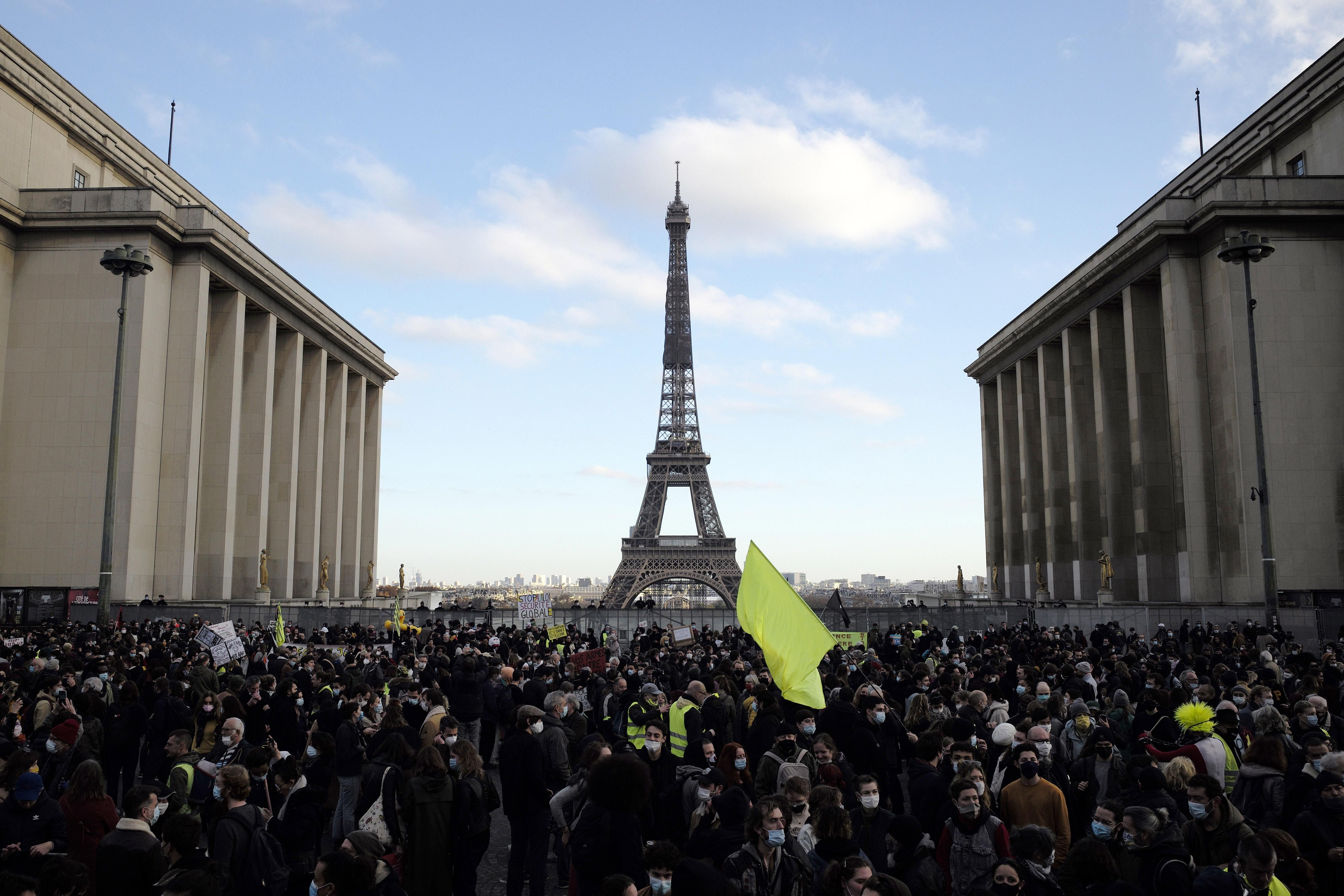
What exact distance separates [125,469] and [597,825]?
36.1 m

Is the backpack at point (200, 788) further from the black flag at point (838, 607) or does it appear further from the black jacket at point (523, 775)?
the black flag at point (838, 607)

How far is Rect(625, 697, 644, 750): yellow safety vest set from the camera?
10625 millimetres

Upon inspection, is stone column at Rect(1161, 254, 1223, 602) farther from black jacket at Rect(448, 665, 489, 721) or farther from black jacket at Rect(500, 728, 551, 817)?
black jacket at Rect(500, 728, 551, 817)

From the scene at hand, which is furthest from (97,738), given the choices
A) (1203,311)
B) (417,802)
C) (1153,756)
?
(1203,311)

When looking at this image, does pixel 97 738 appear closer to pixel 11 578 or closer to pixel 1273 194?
pixel 11 578

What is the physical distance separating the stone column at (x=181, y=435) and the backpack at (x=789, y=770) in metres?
36.0

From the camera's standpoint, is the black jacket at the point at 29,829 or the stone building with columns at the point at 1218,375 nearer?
the black jacket at the point at 29,829

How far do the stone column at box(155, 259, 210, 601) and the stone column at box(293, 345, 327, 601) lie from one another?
11.8 m

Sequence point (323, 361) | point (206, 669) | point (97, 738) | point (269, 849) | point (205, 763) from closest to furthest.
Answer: point (269, 849)
point (205, 763)
point (97, 738)
point (206, 669)
point (323, 361)

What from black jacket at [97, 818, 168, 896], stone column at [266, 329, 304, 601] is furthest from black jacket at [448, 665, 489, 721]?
stone column at [266, 329, 304, 601]

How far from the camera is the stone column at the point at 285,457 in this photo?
164 feet

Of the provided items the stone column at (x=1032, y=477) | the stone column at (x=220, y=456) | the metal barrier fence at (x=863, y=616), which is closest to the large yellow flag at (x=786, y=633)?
the metal barrier fence at (x=863, y=616)

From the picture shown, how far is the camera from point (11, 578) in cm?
3809

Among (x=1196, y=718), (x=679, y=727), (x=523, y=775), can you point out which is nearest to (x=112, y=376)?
(x=679, y=727)
